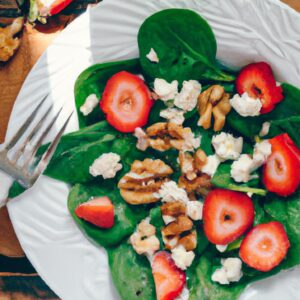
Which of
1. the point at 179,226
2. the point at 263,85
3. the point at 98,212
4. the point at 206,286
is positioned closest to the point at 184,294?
the point at 206,286

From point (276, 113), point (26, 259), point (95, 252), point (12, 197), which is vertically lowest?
point (26, 259)

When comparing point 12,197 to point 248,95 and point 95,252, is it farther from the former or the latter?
point 248,95

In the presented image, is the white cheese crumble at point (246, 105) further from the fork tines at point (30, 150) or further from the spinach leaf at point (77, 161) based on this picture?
the fork tines at point (30, 150)

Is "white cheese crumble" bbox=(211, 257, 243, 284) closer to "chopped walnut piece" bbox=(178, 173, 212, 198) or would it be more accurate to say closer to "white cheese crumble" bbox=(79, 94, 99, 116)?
"chopped walnut piece" bbox=(178, 173, 212, 198)

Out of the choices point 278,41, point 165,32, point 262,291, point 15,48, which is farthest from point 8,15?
point 262,291

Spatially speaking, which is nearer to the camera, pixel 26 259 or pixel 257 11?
pixel 257 11

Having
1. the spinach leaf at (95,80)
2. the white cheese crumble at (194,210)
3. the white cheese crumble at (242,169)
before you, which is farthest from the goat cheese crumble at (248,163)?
the spinach leaf at (95,80)
